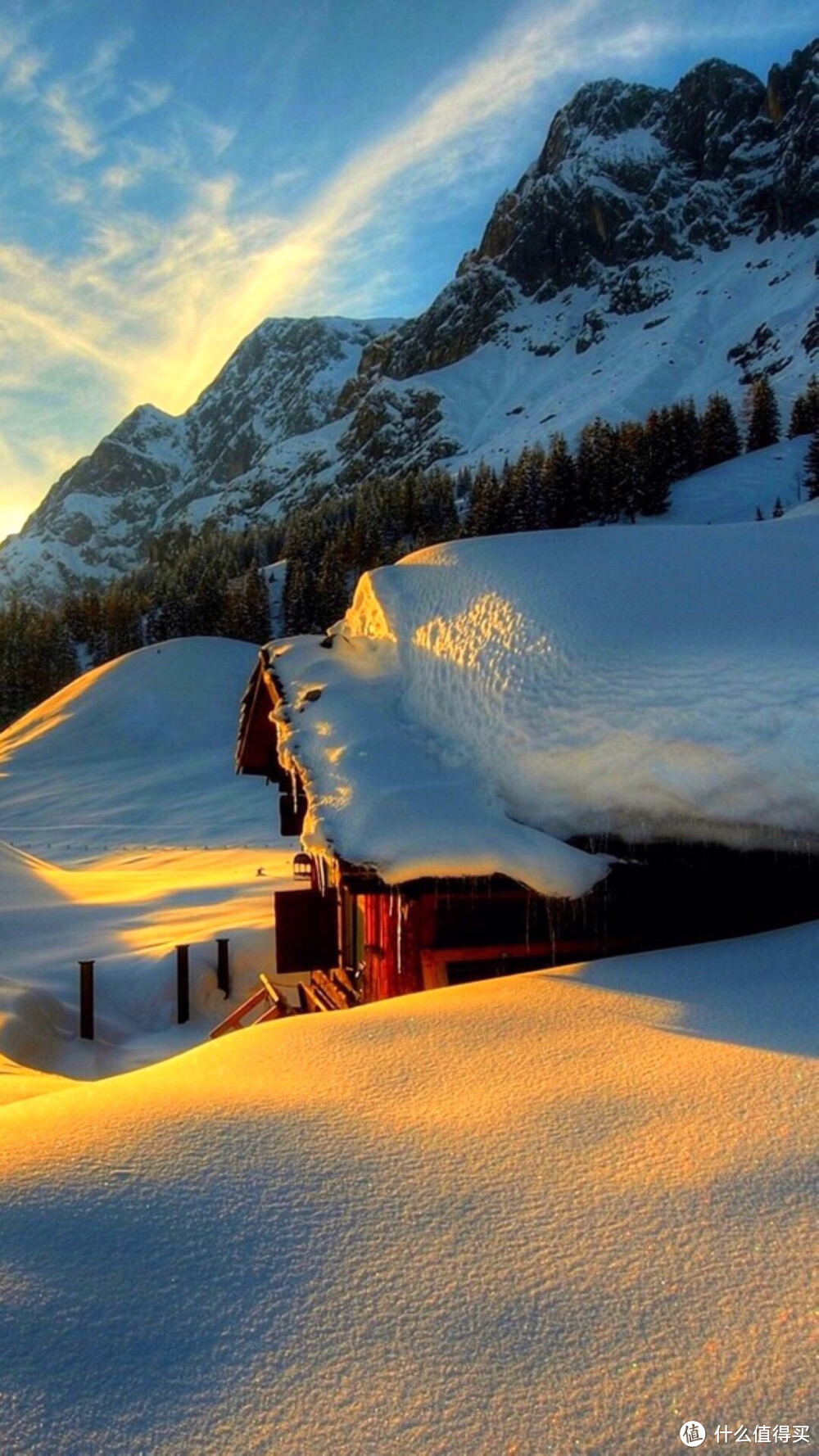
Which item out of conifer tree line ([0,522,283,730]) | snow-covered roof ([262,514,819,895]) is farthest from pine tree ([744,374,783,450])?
snow-covered roof ([262,514,819,895])

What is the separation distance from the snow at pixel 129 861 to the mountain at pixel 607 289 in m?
74.4

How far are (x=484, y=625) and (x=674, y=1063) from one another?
10.9 feet

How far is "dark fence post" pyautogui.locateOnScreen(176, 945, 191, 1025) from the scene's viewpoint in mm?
11188

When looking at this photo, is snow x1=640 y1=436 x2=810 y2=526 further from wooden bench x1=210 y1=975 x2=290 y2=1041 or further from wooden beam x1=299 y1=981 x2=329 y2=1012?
wooden bench x1=210 y1=975 x2=290 y2=1041

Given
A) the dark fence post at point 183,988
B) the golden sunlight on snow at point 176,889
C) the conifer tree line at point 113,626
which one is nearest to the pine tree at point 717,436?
the conifer tree line at point 113,626

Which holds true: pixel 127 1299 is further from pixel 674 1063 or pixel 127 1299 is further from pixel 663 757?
pixel 663 757

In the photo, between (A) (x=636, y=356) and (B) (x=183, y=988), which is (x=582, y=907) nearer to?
(B) (x=183, y=988)

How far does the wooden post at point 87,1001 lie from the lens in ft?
32.9

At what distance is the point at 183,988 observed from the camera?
442 inches

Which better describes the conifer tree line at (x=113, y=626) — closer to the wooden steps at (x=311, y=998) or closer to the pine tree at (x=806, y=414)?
the pine tree at (x=806, y=414)

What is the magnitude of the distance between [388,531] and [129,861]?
54265mm

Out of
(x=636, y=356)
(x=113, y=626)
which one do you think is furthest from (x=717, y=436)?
(x=636, y=356)

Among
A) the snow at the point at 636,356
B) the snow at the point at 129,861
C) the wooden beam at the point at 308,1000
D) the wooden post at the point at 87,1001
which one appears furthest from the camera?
the snow at the point at 636,356

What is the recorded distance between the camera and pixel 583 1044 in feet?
11.5
